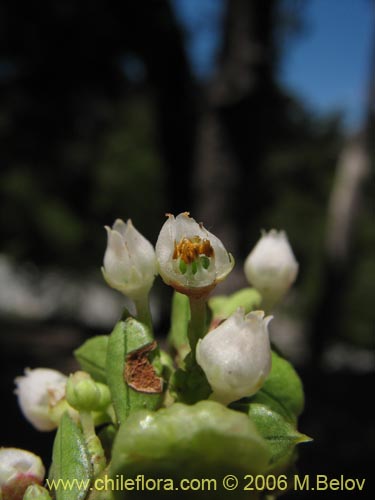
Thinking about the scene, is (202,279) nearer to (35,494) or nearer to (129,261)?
(129,261)

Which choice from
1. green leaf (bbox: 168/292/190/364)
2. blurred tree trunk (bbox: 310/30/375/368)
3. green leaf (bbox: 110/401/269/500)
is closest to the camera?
green leaf (bbox: 110/401/269/500)

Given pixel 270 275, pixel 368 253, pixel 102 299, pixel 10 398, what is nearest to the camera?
pixel 270 275

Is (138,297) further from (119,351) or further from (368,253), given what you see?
(368,253)

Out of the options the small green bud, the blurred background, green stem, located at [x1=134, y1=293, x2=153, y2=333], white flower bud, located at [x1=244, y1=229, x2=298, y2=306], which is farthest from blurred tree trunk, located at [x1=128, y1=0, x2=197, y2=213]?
the small green bud

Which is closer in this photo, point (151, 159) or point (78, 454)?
point (78, 454)

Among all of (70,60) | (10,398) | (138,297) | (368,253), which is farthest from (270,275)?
(368,253)

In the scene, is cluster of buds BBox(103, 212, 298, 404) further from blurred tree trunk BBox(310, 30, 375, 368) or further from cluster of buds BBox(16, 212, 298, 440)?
blurred tree trunk BBox(310, 30, 375, 368)
